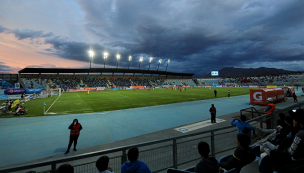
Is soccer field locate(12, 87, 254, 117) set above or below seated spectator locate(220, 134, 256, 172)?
below

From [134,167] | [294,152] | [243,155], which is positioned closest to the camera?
[134,167]

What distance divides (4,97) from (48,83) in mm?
39316

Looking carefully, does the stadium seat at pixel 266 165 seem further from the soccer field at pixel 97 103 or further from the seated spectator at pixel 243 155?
the soccer field at pixel 97 103

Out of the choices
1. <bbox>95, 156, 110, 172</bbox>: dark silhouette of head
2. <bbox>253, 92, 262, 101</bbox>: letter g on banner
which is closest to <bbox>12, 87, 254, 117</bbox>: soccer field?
<bbox>253, 92, 262, 101</bbox>: letter g on banner

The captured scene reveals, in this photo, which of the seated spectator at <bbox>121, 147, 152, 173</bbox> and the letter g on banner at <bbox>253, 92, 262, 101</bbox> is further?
the letter g on banner at <bbox>253, 92, 262, 101</bbox>

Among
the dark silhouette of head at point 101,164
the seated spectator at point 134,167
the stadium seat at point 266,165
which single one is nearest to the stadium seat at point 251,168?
the stadium seat at point 266,165

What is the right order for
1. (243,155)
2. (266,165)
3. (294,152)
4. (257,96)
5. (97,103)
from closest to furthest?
1. (243,155)
2. (294,152)
3. (266,165)
4. (257,96)
5. (97,103)

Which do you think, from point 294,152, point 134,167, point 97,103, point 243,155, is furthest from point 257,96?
point 97,103

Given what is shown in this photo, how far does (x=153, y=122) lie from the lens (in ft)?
39.2

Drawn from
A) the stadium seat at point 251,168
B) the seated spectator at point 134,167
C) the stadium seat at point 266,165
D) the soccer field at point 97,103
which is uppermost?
the seated spectator at point 134,167

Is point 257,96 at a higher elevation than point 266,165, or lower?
higher

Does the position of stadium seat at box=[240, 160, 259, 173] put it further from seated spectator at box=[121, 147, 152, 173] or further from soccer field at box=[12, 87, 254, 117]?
soccer field at box=[12, 87, 254, 117]

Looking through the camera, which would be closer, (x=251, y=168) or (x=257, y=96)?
(x=251, y=168)

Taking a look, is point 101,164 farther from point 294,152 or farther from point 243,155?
point 294,152
